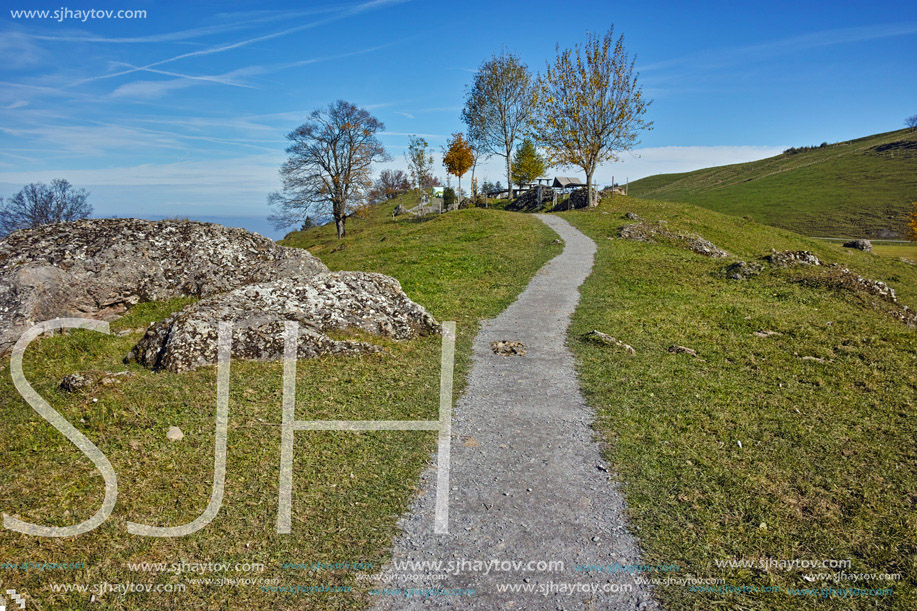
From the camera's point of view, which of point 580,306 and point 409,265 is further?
point 409,265

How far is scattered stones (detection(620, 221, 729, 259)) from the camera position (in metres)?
27.9

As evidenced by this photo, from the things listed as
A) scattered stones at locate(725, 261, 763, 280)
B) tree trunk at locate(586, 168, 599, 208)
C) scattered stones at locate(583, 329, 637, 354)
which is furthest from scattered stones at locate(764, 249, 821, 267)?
tree trunk at locate(586, 168, 599, 208)

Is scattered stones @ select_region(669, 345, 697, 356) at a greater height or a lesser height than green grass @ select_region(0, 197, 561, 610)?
lesser

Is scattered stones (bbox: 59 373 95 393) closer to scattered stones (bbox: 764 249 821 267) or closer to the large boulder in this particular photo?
the large boulder

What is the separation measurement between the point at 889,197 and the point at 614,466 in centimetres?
11018

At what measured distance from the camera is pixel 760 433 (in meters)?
7.36

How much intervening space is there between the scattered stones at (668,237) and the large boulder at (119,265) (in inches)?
837

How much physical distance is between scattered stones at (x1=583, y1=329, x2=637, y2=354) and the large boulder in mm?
8383

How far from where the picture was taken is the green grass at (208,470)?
4371mm

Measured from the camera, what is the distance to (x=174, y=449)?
246 inches

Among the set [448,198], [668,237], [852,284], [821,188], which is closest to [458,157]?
[448,198]

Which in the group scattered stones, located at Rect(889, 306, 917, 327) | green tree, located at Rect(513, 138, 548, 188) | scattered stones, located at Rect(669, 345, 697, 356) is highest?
green tree, located at Rect(513, 138, 548, 188)

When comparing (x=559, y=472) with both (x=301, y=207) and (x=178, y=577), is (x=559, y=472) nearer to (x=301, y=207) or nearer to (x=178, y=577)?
(x=178, y=577)

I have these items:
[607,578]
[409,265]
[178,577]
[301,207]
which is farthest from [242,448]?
[301,207]
